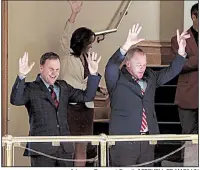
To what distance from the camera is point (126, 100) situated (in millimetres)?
3242

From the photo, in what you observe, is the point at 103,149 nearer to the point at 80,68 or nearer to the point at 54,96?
the point at 54,96

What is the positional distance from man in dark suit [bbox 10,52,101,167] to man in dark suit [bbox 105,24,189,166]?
0.46 ft

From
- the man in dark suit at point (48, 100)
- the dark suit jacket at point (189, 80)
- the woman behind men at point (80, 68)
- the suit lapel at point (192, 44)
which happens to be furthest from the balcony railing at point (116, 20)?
the man in dark suit at point (48, 100)

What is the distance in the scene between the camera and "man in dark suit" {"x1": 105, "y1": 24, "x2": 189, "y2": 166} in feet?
10.2

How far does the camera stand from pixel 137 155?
122 inches

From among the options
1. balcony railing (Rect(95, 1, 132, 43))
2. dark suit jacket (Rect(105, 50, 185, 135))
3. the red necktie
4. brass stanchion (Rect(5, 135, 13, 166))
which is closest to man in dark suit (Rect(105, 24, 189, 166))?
dark suit jacket (Rect(105, 50, 185, 135))

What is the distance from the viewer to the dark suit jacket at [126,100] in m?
3.20

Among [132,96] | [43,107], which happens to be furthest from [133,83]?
[43,107]

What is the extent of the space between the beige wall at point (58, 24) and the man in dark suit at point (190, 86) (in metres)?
1.24

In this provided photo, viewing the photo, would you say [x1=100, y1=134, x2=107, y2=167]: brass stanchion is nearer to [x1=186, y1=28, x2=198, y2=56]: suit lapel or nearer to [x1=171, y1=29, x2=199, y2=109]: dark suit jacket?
[x1=171, y1=29, x2=199, y2=109]: dark suit jacket

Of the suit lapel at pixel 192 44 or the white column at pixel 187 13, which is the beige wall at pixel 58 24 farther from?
the suit lapel at pixel 192 44

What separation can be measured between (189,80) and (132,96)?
0.61m

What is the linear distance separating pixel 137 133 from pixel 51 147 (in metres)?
0.49

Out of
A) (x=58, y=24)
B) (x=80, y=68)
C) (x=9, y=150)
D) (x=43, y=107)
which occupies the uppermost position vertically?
(x=58, y=24)
